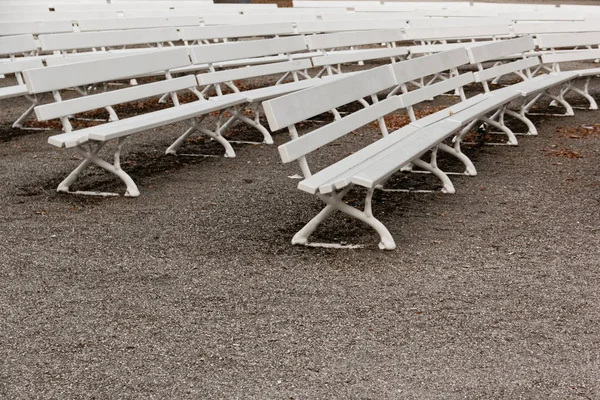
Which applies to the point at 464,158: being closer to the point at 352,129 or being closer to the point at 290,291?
the point at 352,129

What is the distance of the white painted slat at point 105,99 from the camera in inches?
222

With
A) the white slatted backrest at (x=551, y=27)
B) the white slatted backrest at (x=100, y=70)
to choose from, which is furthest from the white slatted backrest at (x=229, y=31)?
the white slatted backrest at (x=551, y=27)

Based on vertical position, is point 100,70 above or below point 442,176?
above

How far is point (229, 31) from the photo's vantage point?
9305 millimetres

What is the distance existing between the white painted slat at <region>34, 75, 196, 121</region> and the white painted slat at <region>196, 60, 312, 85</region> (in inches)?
8.8

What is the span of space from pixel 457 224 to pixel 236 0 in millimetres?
20502

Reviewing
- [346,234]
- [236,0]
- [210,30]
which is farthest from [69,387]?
[236,0]

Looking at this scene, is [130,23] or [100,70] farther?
[130,23]

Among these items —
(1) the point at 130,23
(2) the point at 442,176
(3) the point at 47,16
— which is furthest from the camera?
(3) the point at 47,16

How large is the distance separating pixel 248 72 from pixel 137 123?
2.27 meters

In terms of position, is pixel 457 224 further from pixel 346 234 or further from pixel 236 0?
pixel 236 0

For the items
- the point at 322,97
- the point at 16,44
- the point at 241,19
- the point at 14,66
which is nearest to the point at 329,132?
the point at 322,97

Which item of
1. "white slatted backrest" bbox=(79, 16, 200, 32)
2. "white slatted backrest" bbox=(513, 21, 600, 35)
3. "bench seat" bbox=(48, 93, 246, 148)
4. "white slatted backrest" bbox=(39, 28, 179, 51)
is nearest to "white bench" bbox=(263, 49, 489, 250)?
"bench seat" bbox=(48, 93, 246, 148)

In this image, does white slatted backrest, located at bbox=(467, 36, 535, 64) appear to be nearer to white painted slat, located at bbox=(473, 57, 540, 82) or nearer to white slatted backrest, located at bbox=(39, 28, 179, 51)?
white painted slat, located at bbox=(473, 57, 540, 82)
